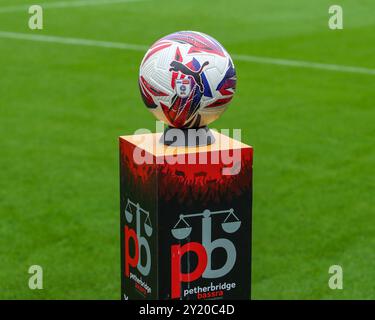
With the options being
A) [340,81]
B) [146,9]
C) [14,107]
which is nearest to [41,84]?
[14,107]

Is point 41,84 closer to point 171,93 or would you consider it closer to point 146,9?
point 146,9

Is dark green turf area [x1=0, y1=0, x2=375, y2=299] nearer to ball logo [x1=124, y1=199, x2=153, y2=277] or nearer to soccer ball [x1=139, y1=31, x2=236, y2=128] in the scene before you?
ball logo [x1=124, y1=199, x2=153, y2=277]

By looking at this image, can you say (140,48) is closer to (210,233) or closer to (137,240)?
(137,240)

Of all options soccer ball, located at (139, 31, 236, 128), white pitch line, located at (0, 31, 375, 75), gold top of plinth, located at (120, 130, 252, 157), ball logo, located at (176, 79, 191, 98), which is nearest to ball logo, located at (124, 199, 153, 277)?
gold top of plinth, located at (120, 130, 252, 157)

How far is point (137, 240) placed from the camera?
6.01 meters

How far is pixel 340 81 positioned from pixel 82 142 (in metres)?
5.49

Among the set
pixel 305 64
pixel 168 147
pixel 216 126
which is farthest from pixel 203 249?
pixel 305 64

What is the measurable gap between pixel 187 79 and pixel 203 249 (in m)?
1.19

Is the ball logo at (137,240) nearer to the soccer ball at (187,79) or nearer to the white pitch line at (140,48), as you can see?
the soccer ball at (187,79)

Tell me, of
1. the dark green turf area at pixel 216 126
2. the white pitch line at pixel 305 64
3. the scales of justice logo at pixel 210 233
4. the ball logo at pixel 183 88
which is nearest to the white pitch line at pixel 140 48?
the white pitch line at pixel 305 64

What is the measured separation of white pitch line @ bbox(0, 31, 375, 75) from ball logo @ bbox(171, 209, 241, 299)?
10556 millimetres

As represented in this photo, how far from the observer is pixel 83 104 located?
45.7 ft

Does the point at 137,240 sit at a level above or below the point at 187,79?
below

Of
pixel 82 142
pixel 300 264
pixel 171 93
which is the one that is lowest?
pixel 300 264
